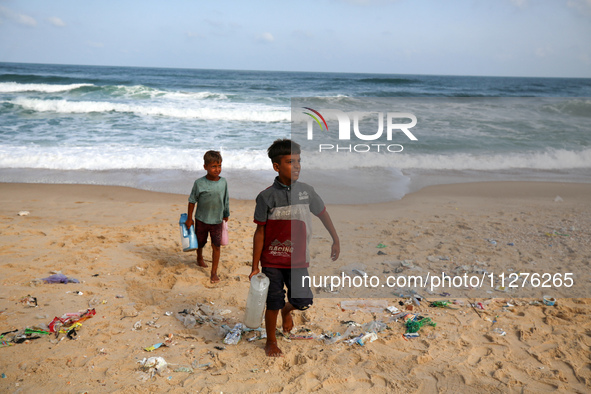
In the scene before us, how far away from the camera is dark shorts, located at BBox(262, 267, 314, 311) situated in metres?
3.03

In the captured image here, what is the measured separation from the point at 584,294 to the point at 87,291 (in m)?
4.67

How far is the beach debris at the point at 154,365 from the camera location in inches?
110

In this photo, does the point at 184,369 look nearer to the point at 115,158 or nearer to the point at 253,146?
the point at 115,158

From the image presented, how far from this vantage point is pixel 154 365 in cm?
283

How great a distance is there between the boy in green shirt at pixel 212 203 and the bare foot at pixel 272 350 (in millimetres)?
1470

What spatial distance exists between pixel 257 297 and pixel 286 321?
47 cm

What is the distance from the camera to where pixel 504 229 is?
19.2ft

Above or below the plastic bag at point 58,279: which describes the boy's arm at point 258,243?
above

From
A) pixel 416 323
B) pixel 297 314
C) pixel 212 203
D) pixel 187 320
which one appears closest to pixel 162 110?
pixel 212 203

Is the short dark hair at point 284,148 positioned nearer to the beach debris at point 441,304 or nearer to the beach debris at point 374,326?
the beach debris at point 374,326

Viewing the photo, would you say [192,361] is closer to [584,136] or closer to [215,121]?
[215,121]

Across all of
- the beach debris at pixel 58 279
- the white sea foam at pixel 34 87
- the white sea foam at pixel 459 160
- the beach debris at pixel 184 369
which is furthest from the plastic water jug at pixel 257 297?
the white sea foam at pixel 34 87

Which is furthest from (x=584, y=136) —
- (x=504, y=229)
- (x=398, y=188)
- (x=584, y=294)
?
(x=584, y=294)

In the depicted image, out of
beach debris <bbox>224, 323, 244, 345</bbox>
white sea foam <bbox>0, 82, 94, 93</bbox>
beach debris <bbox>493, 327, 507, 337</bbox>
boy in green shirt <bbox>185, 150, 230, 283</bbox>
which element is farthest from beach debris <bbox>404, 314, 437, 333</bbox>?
white sea foam <bbox>0, 82, 94, 93</bbox>
